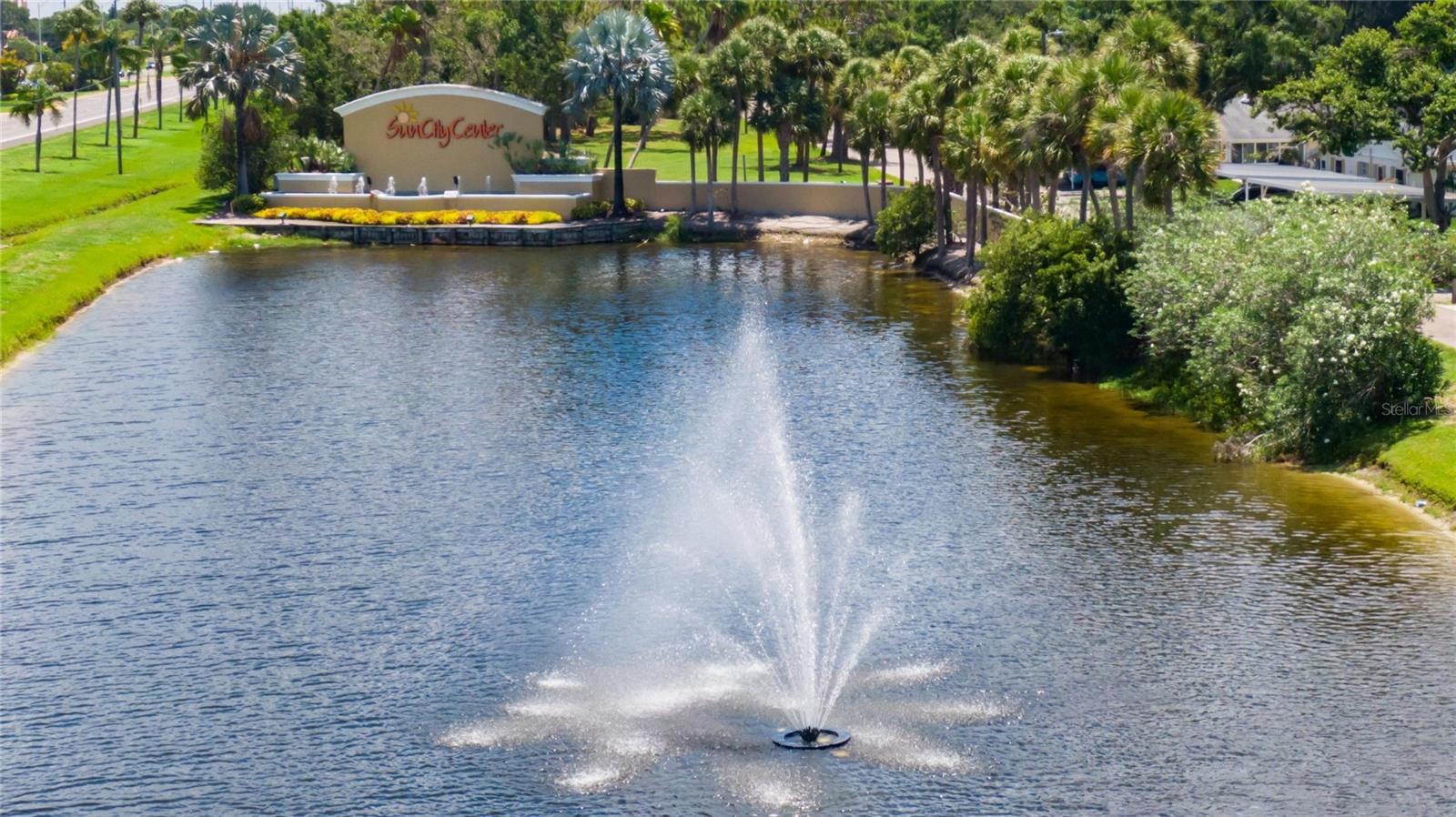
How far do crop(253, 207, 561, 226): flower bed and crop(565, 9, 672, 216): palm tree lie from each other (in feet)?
20.6

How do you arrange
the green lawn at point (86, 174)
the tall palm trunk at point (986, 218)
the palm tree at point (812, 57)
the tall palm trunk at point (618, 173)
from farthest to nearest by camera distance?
the tall palm trunk at point (618, 173)
the palm tree at point (812, 57)
the green lawn at point (86, 174)
the tall palm trunk at point (986, 218)

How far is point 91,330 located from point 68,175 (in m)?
47.0

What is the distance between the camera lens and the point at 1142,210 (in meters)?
63.2

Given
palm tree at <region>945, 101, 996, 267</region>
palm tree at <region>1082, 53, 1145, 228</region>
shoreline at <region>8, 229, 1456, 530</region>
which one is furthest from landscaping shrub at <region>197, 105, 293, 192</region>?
palm tree at <region>1082, 53, 1145, 228</region>

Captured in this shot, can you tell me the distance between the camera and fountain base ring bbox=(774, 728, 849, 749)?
93.3 ft

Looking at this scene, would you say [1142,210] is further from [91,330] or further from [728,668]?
[91,330]

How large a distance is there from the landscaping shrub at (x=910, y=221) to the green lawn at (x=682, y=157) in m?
18.7

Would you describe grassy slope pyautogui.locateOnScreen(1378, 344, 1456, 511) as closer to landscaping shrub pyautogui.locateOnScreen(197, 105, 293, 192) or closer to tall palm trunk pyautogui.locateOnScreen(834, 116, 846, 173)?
landscaping shrub pyautogui.locateOnScreen(197, 105, 293, 192)

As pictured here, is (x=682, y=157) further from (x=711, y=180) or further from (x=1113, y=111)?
(x=1113, y=111)

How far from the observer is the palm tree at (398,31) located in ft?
398

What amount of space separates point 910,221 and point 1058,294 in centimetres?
3003

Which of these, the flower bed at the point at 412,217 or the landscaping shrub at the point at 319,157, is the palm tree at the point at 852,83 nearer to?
the flower bed at the point at 412,217

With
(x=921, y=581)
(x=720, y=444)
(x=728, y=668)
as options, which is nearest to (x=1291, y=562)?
(x=921, y=581)

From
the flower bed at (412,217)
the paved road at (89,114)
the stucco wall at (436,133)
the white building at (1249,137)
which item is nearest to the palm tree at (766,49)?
the flower bed at (412,217)
